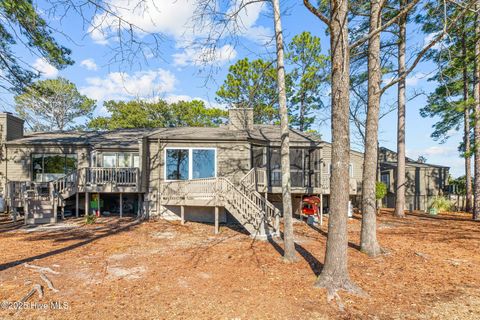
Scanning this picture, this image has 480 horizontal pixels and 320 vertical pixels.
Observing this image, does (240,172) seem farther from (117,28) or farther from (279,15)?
(117,28)

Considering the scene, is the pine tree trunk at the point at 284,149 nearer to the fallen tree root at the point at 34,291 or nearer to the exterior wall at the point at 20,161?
the fallen tree root at the point at 34,291

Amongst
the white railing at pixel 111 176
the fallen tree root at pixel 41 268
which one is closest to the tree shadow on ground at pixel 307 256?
the fallen tree root at pixel 41 268

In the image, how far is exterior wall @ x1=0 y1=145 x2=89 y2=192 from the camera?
47.6ft

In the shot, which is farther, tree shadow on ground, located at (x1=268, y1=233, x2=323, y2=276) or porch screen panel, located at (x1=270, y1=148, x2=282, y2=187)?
porch screen panel, located at (x1=270, y1=148, x2=282, y2=187)

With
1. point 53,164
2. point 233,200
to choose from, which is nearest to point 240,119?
point 233,200

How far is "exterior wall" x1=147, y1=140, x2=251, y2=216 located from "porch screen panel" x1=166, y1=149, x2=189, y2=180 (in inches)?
9.6

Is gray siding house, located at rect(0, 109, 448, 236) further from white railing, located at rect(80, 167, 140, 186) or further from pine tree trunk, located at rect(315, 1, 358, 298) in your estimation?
pine tree trunk, located at rect(315, 1, 358, 298)

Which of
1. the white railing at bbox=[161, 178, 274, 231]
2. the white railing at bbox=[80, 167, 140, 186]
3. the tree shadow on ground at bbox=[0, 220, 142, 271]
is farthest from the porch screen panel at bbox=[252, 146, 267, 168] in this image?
the tree shadow on ground at bbox=[0, 220, 142, 271]

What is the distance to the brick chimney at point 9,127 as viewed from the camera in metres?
14.7

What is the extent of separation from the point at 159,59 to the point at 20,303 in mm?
4545

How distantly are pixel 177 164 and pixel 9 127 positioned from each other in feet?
31.1

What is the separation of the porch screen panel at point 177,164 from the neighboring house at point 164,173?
5cm

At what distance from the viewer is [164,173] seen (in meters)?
13.3

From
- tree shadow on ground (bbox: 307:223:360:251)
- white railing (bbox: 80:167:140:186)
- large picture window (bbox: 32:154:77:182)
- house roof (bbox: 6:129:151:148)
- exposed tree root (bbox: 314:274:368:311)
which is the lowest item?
tree shadow on ground (bbox: 307:223:360:251)
